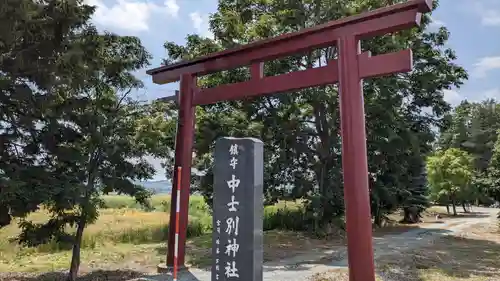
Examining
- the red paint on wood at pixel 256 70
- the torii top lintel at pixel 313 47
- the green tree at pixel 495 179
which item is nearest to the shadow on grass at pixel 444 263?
the green tree at pixel 495 179

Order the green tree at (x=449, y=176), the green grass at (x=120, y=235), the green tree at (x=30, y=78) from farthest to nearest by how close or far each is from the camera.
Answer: the green tree at (x=449, y=176)
the green grass at (x=120, y=235)
the green tree at (x=30, y=78)

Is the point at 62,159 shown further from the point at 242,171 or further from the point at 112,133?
the point at 242,171

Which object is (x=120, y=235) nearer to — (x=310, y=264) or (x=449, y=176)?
(x=310, y=264)

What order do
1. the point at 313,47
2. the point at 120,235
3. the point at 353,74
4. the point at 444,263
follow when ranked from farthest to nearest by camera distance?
1. the point at 120,235
2. the point at 444,263
3. the point at 313,47
4. the point at 353,74

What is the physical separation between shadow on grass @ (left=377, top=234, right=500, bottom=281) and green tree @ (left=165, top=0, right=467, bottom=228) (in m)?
3.07

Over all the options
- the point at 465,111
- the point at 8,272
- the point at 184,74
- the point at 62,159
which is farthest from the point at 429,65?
the point at 465,111

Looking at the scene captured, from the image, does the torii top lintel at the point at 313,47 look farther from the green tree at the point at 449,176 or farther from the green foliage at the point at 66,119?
the green tree at the point at 449,176

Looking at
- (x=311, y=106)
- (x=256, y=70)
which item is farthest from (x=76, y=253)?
(x=311, y=106)

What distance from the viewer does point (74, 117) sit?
23.5 ft

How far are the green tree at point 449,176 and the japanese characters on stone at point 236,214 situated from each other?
78.2ft

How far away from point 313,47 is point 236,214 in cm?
365

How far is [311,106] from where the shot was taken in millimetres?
12117

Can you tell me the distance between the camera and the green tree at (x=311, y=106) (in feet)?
37.0

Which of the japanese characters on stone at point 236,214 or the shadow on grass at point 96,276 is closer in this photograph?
the japanese characters on stone at point 236,214
